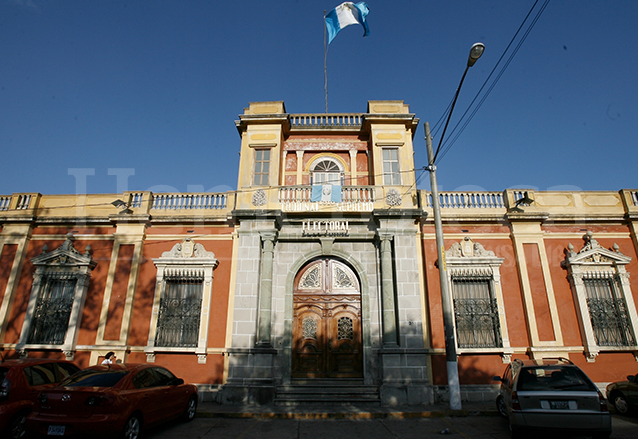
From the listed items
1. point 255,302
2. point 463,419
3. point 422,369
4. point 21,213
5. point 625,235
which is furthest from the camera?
point 21,213

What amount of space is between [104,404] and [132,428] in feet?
2.87

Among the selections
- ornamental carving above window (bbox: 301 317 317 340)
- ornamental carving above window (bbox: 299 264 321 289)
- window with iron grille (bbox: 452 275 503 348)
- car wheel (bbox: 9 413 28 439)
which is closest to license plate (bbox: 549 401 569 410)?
window with iron grille (bbox: 452 275 503 348)

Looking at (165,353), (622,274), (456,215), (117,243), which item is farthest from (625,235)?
(117,243)

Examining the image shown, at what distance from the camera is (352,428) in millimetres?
9047

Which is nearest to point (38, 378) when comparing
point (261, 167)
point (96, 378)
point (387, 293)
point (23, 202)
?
point (96, 378)

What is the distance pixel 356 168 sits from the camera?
51.4ft

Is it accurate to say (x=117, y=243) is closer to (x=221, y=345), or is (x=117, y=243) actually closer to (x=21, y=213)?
(x=21, y=213)

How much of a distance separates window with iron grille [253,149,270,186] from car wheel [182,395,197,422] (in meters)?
7.74

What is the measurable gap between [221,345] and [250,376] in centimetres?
171

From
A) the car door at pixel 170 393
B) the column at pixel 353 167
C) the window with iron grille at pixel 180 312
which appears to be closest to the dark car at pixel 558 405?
the car door at pixel 170 393

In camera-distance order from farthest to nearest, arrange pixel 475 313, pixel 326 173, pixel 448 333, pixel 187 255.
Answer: pixel 326 173 < pixel 187 255 < pixel 475 313 < pixel 448 333

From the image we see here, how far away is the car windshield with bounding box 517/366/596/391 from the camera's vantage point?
22.7 ft

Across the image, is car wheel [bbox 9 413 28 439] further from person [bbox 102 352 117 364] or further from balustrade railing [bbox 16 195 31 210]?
balustrade railing [bbox 16 195 31 210]

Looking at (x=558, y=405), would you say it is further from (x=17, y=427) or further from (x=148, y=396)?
(x=17, y=427)
